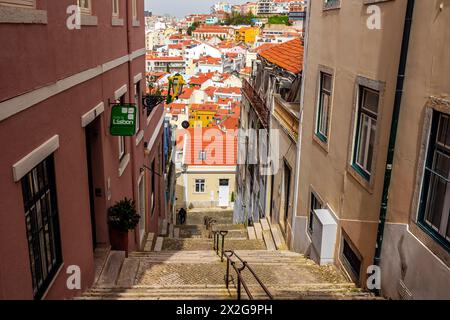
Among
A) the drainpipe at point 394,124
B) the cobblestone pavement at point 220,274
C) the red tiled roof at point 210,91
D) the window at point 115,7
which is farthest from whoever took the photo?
the red tiled roof at point 210,91

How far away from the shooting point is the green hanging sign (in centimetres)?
830

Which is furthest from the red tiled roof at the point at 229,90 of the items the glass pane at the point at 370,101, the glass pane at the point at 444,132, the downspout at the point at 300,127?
the glass pane at the point at 444,132

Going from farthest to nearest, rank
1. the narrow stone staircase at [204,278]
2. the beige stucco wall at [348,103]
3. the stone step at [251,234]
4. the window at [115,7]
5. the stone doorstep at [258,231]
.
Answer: the stone step at [251,234] < the stone doorstep at [258,231] < the window at [115,7] < the narrow stone staircase at [204,278] < the beige stucco wall at [348,103]

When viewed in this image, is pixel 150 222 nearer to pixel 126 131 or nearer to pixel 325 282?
pixel 126 131

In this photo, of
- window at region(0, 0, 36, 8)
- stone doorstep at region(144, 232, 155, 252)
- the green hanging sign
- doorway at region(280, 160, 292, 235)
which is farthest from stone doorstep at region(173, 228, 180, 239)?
window at region(0, 0, 36, 8)

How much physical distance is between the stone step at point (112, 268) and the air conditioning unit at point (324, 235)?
3817 millimetres

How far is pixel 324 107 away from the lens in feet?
30.3

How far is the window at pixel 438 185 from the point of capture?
488 cm

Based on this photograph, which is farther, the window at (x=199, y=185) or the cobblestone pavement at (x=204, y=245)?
the window at (x=199, y=185)

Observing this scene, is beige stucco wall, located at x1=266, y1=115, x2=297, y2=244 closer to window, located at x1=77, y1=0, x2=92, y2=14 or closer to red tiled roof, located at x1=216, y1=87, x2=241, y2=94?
window, located at x1=77, y1=0, x2=92, y2=14

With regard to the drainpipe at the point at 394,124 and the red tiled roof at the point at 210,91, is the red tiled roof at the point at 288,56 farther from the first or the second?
the red tiled roof at the point at 210,91

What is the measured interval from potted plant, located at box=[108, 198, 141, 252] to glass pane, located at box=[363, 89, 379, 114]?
16.0 ft

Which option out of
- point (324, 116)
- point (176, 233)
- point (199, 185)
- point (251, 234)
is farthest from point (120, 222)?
point (199, 185)
